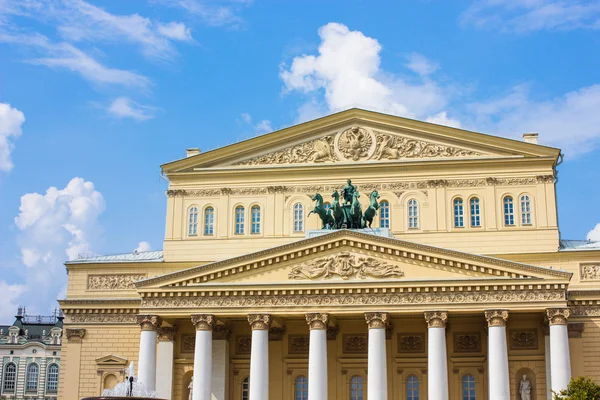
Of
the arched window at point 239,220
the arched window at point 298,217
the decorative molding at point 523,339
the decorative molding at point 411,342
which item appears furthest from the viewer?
the arched window at point 239,220

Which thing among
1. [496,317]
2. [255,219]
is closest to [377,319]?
[496,317]

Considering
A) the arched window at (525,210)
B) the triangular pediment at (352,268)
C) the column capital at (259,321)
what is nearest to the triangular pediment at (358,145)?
the arched window at (525,210)

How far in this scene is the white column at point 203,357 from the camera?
4544cm

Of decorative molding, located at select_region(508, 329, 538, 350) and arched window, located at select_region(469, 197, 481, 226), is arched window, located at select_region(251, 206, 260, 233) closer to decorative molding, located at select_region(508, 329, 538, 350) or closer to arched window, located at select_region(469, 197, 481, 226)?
arched window, located at select_region(469, 197, 481, 226)

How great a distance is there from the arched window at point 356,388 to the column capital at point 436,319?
251 inches

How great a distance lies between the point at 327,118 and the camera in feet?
176

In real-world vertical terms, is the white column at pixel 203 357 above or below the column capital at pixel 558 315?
below

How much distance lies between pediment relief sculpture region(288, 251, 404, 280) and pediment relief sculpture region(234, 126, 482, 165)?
9.06 m

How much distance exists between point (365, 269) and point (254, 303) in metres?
5.62

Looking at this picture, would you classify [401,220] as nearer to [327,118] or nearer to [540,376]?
[327,118]

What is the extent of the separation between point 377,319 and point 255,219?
1170cm

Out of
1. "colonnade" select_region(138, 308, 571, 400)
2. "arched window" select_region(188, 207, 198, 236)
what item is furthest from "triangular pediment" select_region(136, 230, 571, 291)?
"arched window" select_region(188, 207, 198, 236)

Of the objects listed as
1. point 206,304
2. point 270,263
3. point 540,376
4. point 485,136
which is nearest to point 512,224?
point 485,136

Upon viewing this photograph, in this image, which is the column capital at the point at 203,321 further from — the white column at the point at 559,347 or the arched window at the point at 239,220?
the white column at the point at 559,347
